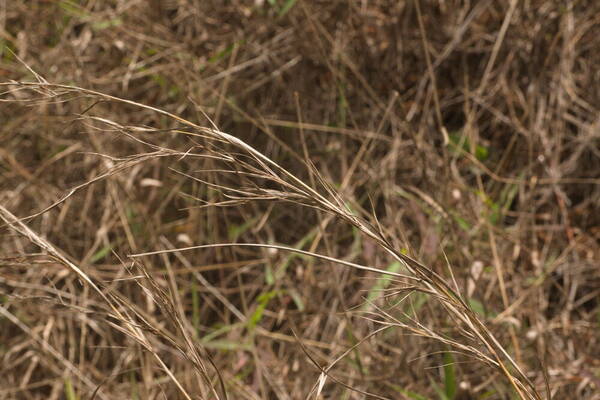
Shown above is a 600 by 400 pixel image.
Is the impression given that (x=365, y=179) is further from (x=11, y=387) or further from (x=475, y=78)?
(x=11, y=387)

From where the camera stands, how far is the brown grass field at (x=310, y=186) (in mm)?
1396

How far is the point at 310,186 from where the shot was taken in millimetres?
1555

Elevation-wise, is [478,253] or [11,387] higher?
[478,253]

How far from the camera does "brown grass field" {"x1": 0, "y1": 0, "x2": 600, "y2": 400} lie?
1396mm

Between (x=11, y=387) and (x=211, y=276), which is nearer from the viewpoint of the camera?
(x=11, y=387)

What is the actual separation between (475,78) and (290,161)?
19.2 inches

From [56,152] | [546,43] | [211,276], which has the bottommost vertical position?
[211,276]

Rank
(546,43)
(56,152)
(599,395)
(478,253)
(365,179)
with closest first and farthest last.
→ (599,395) < (478,253) < (365,179) < (546,43) < (56,152)

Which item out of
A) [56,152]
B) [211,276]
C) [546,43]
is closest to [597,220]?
[546,43]

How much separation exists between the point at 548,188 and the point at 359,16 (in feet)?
1.95

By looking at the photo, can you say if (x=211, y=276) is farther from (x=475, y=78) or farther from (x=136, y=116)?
(x=475, y=78)

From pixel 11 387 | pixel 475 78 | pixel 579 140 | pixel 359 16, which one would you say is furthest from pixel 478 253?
pixel 11 387

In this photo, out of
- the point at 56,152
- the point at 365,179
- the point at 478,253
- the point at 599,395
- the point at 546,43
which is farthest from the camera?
the point at 56,152

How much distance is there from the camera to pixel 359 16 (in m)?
1.75
